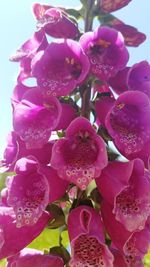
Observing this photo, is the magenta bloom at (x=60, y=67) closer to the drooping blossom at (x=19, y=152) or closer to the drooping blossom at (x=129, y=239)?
the drooping blossom at (x=19, y=152)

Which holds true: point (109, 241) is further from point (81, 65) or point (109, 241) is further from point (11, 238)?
point (81, 65)

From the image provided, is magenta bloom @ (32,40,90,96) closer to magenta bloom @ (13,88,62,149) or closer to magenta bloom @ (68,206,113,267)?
magenta bloom @ (13,88,62,149)

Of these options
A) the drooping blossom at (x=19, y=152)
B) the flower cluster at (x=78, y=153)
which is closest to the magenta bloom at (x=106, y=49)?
the flower cluster at (x=78, y=153)

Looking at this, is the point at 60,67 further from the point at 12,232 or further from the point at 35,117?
the point at 12,232

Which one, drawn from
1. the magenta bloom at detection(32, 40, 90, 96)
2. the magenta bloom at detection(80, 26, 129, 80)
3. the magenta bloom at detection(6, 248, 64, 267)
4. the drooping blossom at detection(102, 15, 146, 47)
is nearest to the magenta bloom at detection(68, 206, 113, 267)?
the magenta bloom at detection(6, 248, 64, 267)

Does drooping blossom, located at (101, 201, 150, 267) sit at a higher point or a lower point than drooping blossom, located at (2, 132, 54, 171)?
lower

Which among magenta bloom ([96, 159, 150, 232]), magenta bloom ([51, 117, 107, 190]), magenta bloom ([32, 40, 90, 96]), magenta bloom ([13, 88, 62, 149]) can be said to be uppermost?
magenta bloom ([32, 40, 90, 96])
